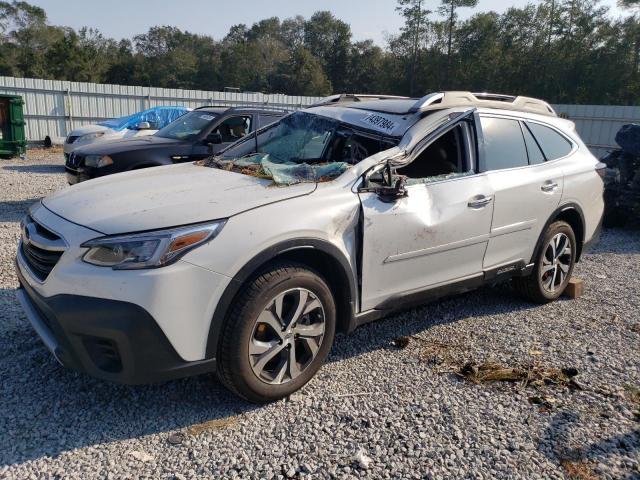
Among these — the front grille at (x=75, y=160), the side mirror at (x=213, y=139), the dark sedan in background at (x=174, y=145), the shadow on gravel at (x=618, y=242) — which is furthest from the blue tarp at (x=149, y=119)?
the shadow on gravel at (x=618, y=242)

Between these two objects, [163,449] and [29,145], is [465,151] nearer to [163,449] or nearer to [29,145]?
[163,449]

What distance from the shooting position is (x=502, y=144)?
4.37 m

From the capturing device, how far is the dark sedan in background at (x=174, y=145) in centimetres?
740

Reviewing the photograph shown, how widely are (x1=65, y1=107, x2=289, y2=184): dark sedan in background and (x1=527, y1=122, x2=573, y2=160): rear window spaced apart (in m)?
3.70

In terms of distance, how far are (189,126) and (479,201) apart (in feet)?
19.1

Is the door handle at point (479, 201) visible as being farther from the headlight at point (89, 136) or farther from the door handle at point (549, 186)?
the headlight at point (89, 136)

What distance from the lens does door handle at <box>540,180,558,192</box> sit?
14.9 feet

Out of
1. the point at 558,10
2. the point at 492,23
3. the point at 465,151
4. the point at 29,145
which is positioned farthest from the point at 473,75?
the point at 465,151

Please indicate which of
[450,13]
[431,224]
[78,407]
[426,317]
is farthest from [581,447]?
[450,13]

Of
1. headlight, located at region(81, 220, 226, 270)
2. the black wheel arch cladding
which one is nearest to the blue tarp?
the black wheel arch cladding

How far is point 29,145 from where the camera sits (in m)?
18.3

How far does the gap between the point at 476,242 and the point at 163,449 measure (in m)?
2.57

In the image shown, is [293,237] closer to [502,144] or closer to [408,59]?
[502,144]

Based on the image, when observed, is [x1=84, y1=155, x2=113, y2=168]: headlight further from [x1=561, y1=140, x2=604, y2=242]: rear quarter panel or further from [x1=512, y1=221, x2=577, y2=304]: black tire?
[x1=561, y1=140, x2=604, y2=242]: rear quarter panel
